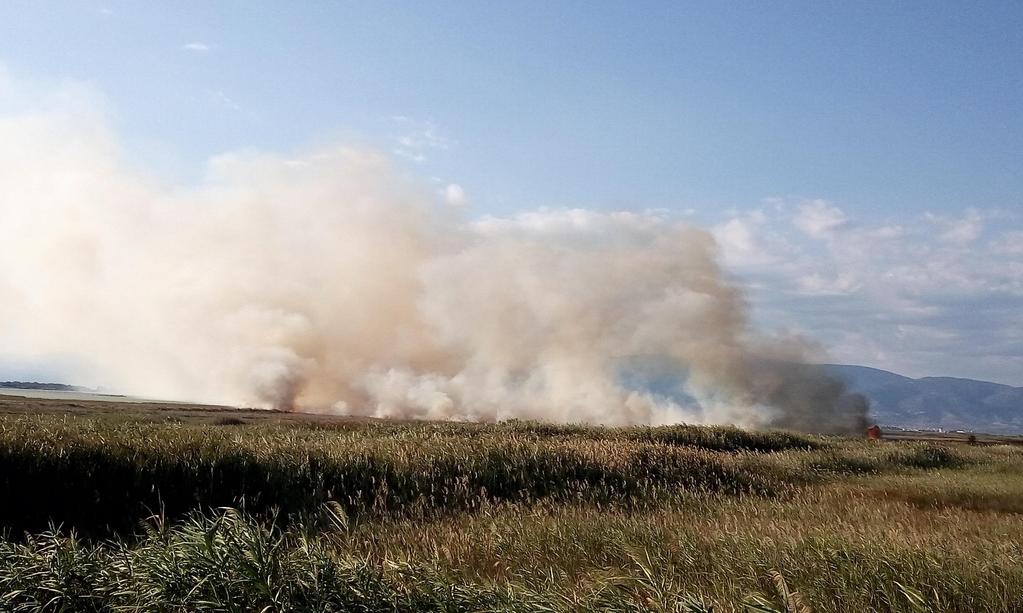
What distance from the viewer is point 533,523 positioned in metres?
9.79

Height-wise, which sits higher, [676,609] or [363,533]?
[676,609]

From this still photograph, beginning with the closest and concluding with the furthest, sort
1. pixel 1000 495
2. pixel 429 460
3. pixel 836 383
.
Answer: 1. pixel 429 460
2. pixel 1000 495
3. pixel 836 383

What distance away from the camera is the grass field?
509cm

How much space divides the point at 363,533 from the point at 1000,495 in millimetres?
14726

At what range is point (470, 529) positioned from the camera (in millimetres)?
9445

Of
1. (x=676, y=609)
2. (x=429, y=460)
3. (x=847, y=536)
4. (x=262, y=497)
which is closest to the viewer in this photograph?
(x=676, y=609)

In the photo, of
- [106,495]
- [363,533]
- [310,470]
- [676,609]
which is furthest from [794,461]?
[676,609]

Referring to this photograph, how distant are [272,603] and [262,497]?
8.98m

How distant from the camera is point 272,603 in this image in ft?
15.5

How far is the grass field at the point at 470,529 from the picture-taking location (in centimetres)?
509

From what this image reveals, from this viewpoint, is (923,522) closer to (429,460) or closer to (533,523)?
(533,523)

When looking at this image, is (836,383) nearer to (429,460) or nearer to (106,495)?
(429,460)

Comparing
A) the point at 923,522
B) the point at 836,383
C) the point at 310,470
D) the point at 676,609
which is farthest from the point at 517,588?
the point at 836,383

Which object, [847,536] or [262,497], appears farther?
[262,497]
